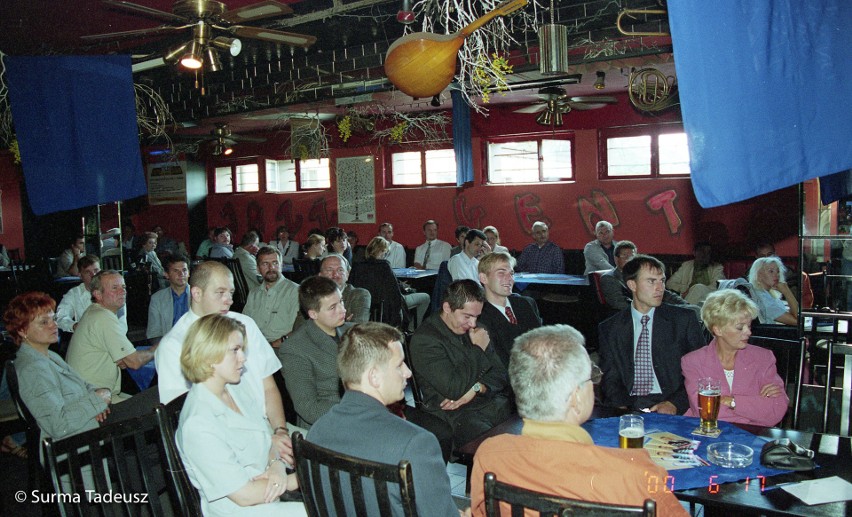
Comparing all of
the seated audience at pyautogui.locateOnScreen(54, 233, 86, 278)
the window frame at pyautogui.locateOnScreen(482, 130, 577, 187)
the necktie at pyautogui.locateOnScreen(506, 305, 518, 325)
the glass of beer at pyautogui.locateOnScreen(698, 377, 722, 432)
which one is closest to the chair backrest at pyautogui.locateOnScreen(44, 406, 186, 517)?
the glass of beer at pyautogui.locateOnScreen(698, 377, 722, 432)

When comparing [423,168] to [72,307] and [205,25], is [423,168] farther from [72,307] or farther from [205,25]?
[205,25]

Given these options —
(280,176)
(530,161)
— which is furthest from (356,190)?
(530,161)

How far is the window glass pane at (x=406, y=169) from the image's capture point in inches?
488

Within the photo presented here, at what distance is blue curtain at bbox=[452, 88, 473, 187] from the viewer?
7.65 m

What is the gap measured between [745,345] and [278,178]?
40.4 feet

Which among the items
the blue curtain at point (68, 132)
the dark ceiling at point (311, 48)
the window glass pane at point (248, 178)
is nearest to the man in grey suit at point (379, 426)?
the blue curtain at point (68, 132)

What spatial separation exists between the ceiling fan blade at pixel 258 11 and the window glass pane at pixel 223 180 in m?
11.4

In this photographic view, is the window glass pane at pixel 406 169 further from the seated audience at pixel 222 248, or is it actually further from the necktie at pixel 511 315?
the necktie at pixel 511 315

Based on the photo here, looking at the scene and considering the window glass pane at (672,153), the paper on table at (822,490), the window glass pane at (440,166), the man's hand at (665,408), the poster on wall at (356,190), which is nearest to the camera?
the paper on table at (822,490)

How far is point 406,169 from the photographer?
12562mm

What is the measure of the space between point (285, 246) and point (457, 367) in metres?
9.44

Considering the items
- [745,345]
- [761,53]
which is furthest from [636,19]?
[761,53]

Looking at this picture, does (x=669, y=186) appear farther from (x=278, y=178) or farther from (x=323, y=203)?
(x=278, y=178)

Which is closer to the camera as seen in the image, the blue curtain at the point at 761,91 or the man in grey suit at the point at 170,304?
Answer: the blue curtain at the point at 761,91
